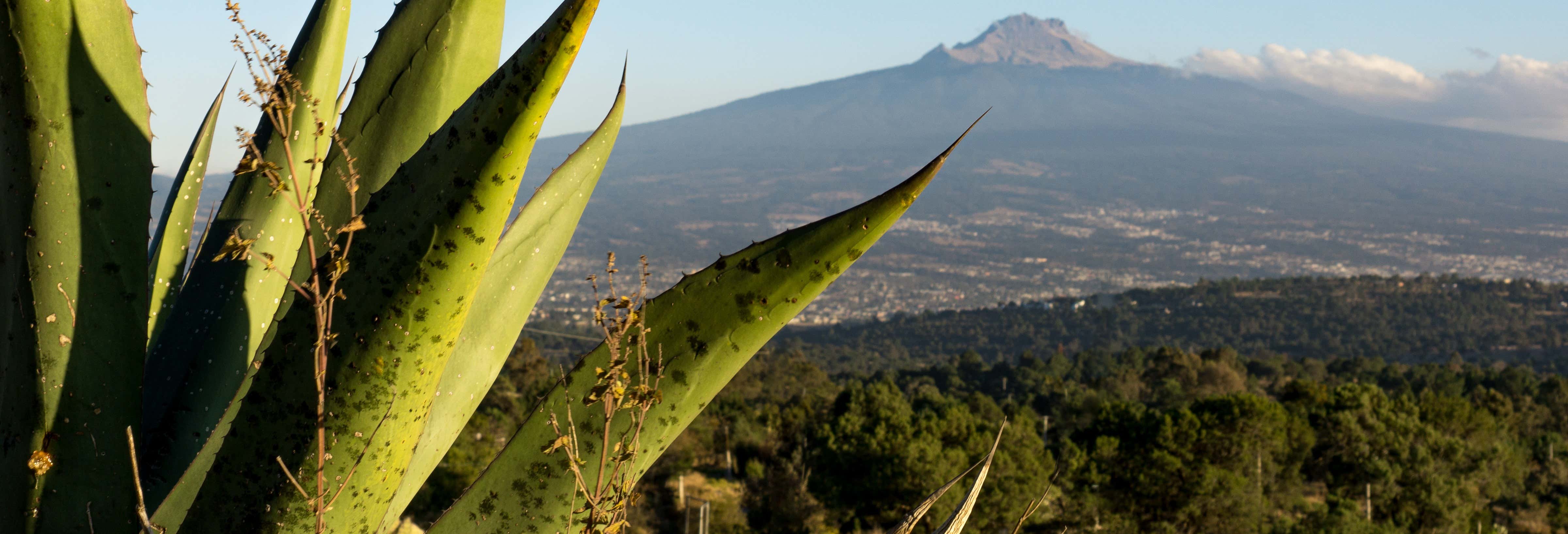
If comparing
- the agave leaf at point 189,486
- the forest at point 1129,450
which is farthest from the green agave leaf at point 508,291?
the forest at point 1129,450

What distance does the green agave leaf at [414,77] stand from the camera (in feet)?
4.37

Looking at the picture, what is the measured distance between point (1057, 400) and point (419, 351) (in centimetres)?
3201

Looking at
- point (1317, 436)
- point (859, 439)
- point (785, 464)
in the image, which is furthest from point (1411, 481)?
point (785, 464)

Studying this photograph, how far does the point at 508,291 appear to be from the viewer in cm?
137

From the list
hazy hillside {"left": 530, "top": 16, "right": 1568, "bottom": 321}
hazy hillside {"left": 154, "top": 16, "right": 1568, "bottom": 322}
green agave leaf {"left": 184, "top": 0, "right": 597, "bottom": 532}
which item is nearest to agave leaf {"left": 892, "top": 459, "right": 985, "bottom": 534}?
green agave leaf {"left": 184, "top": 0, "right": 597, "bottom": 532}

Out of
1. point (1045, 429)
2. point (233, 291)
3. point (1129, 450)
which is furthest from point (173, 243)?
point (1045, 429)

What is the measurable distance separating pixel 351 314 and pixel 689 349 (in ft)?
1.19

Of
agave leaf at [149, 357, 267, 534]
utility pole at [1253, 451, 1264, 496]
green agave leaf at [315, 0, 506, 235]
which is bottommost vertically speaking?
utility pole at [1253, 451, 1264, 496]

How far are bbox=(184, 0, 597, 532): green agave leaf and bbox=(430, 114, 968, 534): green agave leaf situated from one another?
19cm

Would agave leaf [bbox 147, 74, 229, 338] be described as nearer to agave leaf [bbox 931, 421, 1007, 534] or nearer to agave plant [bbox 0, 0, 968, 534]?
agave plant [bbox 0, 0, 968, 534]

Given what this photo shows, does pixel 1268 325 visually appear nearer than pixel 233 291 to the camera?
No

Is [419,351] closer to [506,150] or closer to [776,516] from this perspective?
[506,150]

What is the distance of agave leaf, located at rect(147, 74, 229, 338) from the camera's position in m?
1.55

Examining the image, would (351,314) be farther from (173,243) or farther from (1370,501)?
(1370,501)
